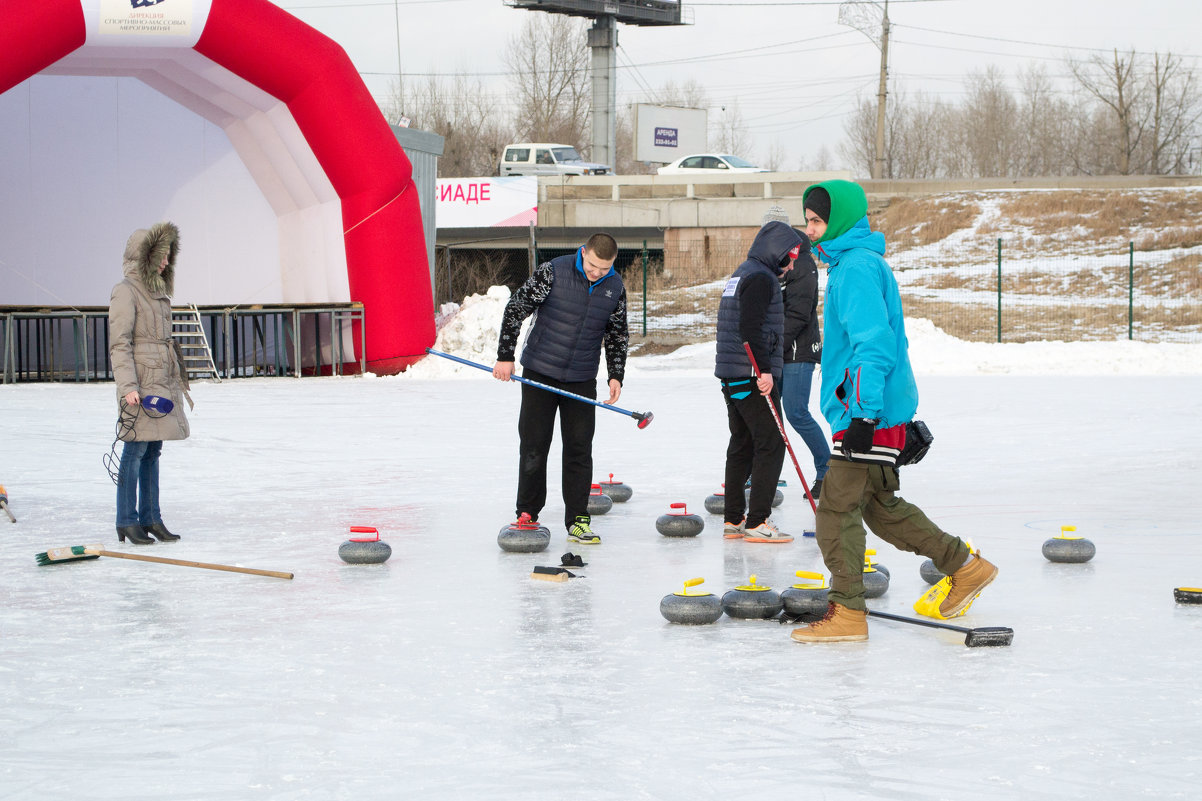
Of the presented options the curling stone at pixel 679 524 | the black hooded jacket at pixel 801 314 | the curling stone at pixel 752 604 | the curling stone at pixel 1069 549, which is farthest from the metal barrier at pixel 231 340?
the curling stone at pixel 752 604

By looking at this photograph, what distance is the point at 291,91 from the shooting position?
15836mm

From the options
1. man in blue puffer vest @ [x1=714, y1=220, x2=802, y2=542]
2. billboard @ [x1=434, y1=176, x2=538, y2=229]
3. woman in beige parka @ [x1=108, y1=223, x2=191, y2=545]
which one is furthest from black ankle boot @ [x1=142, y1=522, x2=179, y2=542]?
billboard @ [x1=434, y1=176, x2=538, y2=229]

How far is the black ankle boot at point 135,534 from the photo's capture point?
633cm

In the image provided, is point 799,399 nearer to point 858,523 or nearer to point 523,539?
point 523,539

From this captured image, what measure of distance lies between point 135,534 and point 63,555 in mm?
594

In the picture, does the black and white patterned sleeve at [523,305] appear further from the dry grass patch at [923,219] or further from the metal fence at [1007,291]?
the dry grass patch at [923,219]

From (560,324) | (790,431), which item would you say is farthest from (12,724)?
(790,431)

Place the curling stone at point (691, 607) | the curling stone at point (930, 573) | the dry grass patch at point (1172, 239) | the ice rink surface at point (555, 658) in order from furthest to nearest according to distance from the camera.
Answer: the dry grass patch at point (1172, 239), the curling stone at point (930, 573), the curling stone at point (691, 607), the ice rink surface at point (555, 658)

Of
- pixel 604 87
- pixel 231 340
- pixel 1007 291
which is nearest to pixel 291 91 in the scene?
pixel 231 340

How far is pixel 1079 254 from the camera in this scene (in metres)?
31.2

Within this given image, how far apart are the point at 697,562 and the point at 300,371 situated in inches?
510

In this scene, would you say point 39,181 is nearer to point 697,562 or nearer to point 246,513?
point 246,513

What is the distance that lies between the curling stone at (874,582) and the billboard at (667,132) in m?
38.7

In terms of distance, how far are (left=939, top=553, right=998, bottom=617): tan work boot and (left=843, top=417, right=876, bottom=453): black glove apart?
2.24 feet
